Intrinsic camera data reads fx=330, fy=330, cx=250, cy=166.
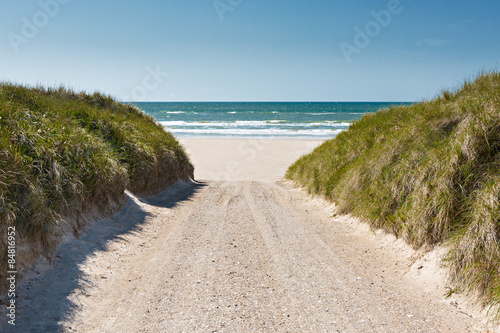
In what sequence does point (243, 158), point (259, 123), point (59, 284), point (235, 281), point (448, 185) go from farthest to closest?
point (259, 123), point (243, 158), point (448, 185), point (235, 281), point (59, 284)

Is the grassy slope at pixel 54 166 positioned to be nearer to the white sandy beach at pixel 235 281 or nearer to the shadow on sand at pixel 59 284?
the shadow on sand at pixel 59 284

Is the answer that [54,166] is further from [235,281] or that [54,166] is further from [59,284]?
[235,281]

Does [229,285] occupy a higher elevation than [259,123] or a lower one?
lower

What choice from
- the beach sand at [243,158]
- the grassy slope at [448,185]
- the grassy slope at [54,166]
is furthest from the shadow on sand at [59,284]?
the beach sand at [243,158]

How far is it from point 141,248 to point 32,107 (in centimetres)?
404

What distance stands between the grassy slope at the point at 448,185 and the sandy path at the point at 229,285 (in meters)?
0.56

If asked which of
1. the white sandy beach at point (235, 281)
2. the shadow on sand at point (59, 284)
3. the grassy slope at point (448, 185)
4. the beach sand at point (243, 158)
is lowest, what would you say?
the beach sand at point (243, 158)

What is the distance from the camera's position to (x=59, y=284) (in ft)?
13.9

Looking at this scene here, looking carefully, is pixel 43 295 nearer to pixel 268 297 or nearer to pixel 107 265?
pixel 107 265

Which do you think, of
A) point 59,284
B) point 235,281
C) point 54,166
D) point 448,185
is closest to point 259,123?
point 54,166

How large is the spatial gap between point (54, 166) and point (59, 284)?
6.95 feet

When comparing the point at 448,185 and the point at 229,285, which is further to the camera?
the point at 448,185

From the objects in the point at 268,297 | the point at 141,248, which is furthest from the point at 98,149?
the point at 268,297

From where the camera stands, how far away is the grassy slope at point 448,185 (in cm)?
402
